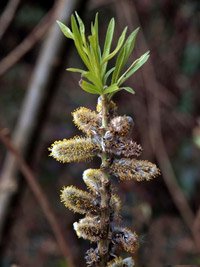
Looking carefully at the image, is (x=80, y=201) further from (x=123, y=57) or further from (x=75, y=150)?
(x=123, y=57)

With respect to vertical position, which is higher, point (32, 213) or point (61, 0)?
point (32, 213)

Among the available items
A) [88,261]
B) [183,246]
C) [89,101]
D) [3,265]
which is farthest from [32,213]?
[88,261]

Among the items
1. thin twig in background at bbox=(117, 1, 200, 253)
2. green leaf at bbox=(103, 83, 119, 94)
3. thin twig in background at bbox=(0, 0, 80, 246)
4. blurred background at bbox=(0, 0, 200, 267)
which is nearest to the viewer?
green leaf at bbox=(103, 83, 119, 94)

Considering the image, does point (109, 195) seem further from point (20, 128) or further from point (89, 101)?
point (89, 101)

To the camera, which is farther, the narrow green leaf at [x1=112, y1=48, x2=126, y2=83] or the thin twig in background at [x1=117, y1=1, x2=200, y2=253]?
the thin twig in background at [x1=117, y1=1, x2=200, y2=253]

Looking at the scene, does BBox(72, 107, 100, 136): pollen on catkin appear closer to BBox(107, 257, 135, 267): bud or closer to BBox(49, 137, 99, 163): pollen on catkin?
BBox(49, 137, 99, 163): pollen on catkin

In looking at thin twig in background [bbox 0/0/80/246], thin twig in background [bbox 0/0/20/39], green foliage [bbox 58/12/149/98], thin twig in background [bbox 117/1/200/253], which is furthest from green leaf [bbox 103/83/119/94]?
thin twig in background [bbox 117/1/200/253]

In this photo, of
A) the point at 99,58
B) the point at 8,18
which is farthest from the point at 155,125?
the point at 99,58
